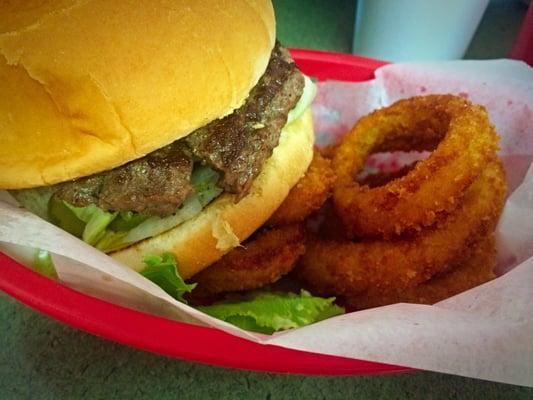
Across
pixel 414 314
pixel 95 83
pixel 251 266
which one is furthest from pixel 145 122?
pixel 414 314

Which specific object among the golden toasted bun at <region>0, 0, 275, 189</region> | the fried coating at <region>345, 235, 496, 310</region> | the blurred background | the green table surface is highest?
the golden toasted bun at <region>0, 0, 275, 189</region>

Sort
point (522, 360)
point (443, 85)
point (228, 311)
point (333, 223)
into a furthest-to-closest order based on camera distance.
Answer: point (443, 85) → point (333, 223) → point (228, 311) → point (522, 360)

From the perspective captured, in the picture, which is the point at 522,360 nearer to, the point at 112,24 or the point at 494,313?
the point at 494,313

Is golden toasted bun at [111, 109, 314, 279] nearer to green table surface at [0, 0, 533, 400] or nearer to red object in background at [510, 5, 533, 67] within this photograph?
green table surface at [0, 0, 533, 400]

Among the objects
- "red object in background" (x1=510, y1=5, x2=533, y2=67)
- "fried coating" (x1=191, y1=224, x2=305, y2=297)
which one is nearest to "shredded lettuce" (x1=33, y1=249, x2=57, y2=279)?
"fried coating" (x1=191, y1=224, x2=305, y2=297)

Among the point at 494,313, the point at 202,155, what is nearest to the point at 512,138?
the point at 494,313

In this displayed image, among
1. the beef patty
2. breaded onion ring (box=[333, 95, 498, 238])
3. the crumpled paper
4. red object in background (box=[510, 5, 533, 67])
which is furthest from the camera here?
red object in background (box=[510, 5, 533, 67])

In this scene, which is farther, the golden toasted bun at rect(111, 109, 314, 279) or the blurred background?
the blurred background
